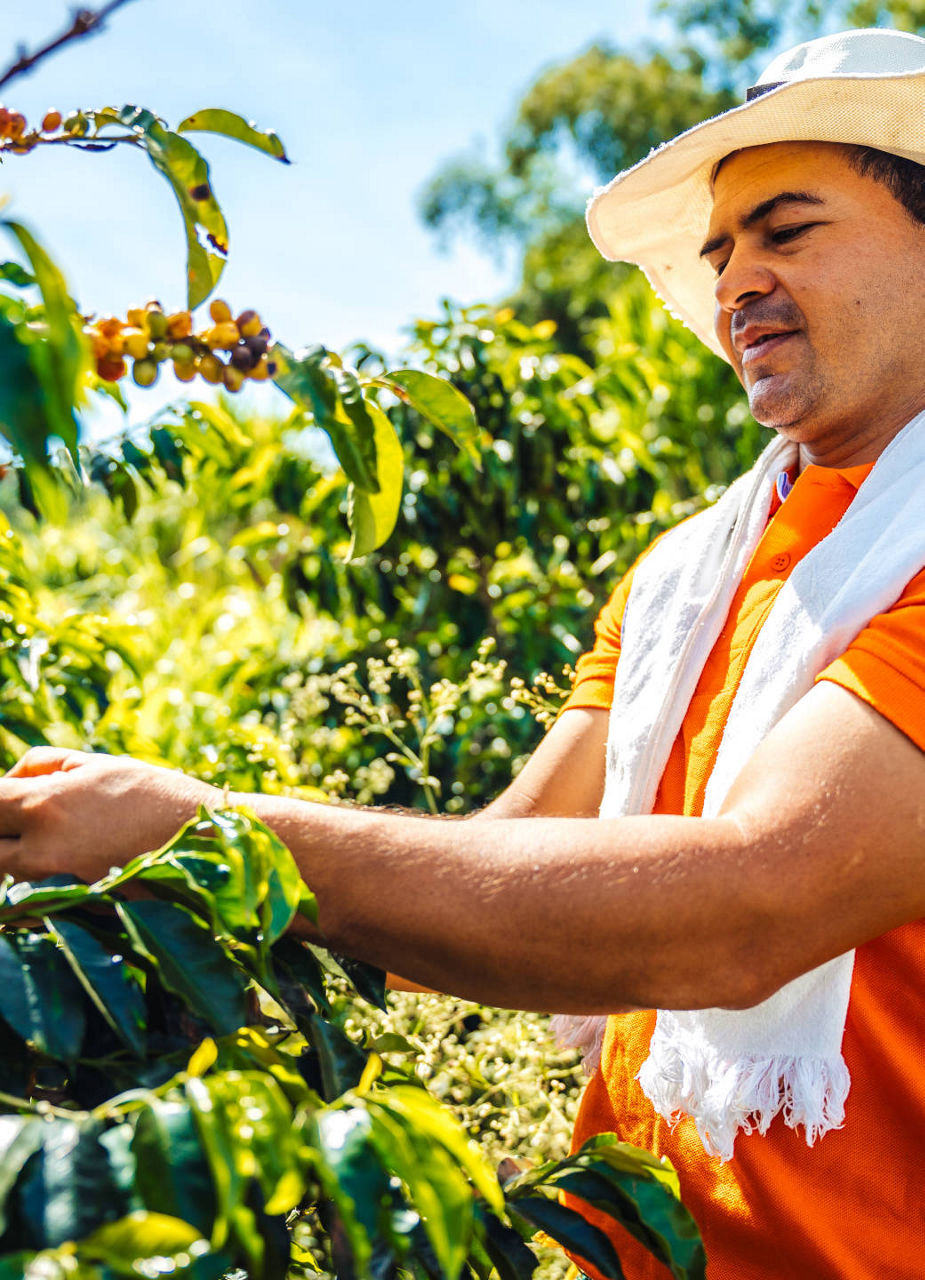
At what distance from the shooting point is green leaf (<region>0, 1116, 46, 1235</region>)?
1.96 feet

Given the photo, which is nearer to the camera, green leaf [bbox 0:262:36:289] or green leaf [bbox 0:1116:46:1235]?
green leaf [bbox 0:1116:46:1235]

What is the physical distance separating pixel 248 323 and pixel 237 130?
18cm

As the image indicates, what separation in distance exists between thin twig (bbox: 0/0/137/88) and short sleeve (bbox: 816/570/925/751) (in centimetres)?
81

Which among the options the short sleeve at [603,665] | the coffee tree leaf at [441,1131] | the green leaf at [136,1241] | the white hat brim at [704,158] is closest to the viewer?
the green leaf at [136,1241]

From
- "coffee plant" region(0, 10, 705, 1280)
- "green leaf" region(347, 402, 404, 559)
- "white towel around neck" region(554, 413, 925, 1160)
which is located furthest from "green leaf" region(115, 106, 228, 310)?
"white towel around neck" region(554, 413, 925, 1160)

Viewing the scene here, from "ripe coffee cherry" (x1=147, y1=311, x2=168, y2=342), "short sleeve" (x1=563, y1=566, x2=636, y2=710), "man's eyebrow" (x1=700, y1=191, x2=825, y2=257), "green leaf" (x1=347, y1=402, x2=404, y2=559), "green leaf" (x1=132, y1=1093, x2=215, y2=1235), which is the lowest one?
"short sleeve" (x1=563, y1=566, x2=636, y2=710)

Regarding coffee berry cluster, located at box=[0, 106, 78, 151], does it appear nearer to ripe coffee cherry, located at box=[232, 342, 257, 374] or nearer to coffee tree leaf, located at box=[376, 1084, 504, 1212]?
ripe coffee cherry, located at box=[232, 342, 257, 374]

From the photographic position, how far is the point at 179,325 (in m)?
0.94

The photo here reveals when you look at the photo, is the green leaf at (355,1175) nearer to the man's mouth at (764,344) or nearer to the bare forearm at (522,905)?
the bare forearm at (522,905)

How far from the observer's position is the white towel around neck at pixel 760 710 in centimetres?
113

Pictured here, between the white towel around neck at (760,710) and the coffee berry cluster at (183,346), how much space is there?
650 millimetres

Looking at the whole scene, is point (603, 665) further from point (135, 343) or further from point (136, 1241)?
point (136, 1241)

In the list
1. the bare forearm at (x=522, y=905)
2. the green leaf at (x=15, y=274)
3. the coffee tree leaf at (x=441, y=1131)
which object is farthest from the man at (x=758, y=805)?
the green leaf at (x=15, y=274)

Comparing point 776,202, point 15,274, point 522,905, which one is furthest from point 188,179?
point 776,202
